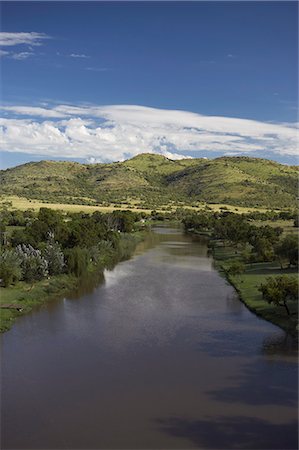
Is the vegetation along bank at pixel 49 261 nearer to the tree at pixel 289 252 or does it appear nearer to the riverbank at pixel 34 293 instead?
the riverbank at pixel 34 293

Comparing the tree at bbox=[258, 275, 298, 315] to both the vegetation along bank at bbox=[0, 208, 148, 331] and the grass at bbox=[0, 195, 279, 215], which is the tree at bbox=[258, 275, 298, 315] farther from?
the grass at bbox=[0, 195, 279, 215]

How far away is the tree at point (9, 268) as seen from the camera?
4684 centimetres

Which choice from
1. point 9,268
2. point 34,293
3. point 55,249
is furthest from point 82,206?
point 34,293

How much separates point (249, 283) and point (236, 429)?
3018cm

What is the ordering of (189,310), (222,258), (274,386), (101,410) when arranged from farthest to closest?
(222,258)
(189,310)
(274,386)
(101,410)

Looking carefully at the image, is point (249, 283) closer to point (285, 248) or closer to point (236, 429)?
point (285, 248)

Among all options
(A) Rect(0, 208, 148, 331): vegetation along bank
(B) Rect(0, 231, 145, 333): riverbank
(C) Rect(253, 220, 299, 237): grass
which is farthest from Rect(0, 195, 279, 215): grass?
(B) Rect(0, 231, 145, 333): riverbank

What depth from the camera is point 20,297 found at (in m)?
44.0

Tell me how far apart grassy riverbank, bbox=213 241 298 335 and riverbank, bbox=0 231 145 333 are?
636 inches

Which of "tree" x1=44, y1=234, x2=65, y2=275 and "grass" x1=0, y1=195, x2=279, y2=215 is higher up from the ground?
"grass" x1=0, y1=195, x2=279, y2=215

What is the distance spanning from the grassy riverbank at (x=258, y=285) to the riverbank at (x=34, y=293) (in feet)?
53.0

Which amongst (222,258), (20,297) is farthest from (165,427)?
(222,258)

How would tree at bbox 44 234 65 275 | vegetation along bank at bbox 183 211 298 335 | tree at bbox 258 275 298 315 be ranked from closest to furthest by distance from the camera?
1. tree at bbox 258 275 298 315
2. vegetation along bank at bbox 183 211 298 335
3. tree at bbox 44 234 65 275

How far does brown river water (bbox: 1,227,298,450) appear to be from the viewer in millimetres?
21453
